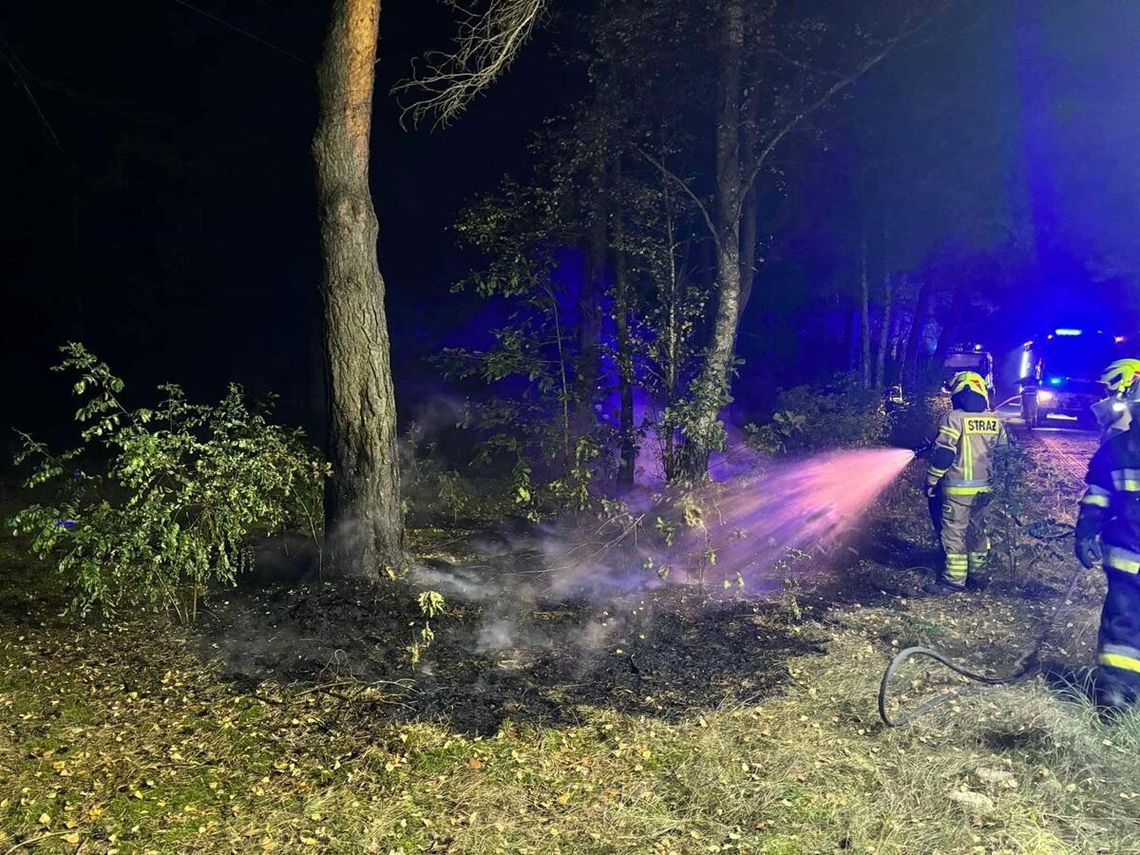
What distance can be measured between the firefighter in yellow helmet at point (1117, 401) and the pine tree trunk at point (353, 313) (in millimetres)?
5074

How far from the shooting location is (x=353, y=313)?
5.96 metres

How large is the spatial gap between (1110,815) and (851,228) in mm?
14690

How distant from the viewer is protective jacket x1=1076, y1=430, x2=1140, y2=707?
4320 millimetres

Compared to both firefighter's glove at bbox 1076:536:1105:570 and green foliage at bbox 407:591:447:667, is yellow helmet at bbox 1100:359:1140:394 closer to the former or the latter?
firefighter's glove at bbox 1076:536:1105:570

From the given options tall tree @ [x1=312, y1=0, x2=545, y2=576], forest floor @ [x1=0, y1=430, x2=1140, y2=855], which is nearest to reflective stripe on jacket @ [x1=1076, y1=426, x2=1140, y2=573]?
forest floor @ [x1=0, y1=430, x2=1140, y2=855]

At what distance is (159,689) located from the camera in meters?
4.54

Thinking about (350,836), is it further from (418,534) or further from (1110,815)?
(418,534)

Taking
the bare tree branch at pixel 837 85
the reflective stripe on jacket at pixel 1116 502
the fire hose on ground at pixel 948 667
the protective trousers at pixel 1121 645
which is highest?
the bare tree branch at pixel 837 85

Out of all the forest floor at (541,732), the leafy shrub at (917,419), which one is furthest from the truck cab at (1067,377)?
the forest floor at (541,732)

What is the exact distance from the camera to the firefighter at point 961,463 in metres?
6.70

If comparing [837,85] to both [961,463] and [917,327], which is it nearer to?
[961,463]

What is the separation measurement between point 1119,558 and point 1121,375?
1.22 m

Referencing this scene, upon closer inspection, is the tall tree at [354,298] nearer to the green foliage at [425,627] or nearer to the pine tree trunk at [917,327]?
the green foliage at [425,627]

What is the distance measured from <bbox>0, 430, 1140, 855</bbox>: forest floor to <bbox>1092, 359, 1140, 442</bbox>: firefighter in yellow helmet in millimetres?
1666
